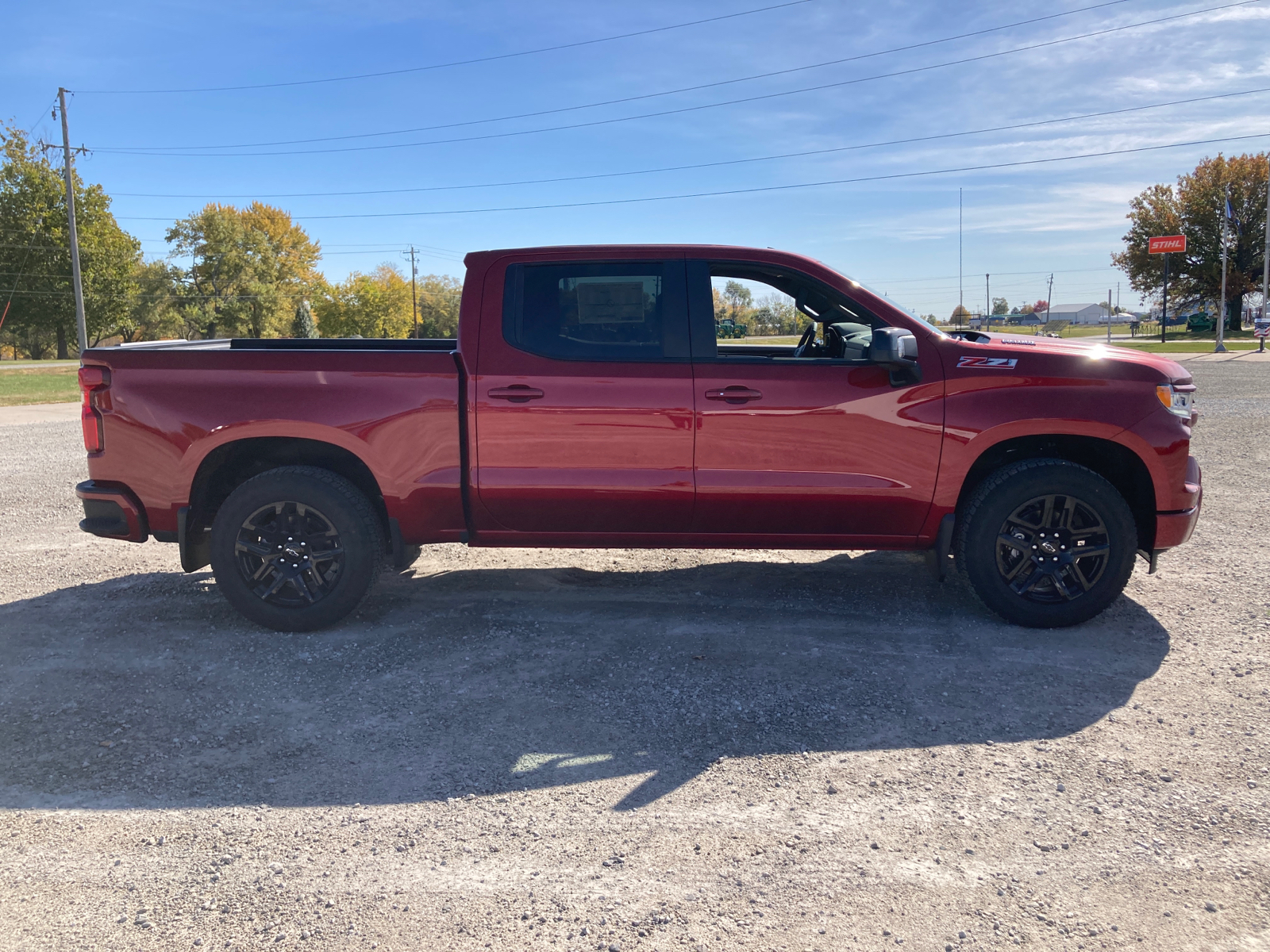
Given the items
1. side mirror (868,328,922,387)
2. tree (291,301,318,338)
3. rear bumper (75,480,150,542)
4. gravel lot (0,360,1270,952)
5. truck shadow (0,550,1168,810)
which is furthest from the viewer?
tree (291,301,318,338)

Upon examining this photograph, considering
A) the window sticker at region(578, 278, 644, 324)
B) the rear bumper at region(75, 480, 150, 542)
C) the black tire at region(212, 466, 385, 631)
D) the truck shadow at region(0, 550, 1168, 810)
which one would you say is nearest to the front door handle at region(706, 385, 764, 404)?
the window sticker at region(578, 278, 644, 324)

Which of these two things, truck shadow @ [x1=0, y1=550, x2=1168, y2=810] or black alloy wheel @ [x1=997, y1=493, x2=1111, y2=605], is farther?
black alloy wheel @ [x1=997, y1=493, x2=1111, y2=605]

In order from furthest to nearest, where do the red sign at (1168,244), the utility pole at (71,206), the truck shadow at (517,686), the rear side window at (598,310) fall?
the red sign at (1168,244), the utility pole at (71,206), the rear side window at (598,310), the truck shadow at (517,686)

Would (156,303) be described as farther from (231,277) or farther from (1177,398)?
(1177,398)

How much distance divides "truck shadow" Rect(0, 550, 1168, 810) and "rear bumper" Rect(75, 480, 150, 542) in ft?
1.84

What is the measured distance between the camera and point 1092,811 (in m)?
3.11

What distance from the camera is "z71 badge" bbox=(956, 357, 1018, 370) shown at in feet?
15.3

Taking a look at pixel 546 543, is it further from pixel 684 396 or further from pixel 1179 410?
pixel 1179 410

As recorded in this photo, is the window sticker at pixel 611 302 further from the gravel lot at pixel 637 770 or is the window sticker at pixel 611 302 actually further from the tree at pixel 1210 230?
the tree at pixel 1210 230

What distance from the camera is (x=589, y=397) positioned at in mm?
4707

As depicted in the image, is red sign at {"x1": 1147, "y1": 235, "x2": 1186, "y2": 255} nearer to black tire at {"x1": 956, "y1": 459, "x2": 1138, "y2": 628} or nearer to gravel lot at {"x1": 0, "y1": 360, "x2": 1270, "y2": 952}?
gravel lot at {"x1": 0, "y1": 360, "x2": 1270, "y2": 952}

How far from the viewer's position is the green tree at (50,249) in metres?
62.2

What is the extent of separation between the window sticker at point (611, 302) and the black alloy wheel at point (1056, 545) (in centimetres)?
224

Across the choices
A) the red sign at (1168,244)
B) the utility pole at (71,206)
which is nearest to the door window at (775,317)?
the utility pole at (71,206)
